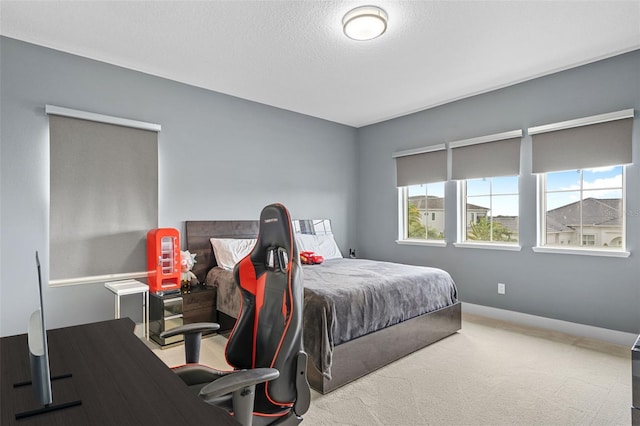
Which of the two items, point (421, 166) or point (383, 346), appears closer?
point (383, 346)

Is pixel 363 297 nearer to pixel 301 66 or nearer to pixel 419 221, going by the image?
pixel 301 66

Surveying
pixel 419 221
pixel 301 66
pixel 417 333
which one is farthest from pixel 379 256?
pixel 301 66

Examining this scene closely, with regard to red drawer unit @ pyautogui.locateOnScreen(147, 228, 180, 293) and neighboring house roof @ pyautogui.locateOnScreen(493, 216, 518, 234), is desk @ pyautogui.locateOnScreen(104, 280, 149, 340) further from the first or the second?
neighboring house roof @ pyautogui.locateOnScreen(493, 216, 518, 234)

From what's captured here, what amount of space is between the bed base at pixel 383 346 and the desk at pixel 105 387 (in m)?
1.47

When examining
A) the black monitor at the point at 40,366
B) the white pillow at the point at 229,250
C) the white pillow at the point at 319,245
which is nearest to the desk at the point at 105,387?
the black monitor at the point at 40,366

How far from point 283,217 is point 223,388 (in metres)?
0.73

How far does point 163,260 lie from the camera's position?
338 centimetres

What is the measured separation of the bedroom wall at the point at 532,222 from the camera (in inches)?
126

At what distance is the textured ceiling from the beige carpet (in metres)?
2.74

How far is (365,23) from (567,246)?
3078 millimetres

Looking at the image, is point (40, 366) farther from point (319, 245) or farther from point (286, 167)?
point (286, 167)

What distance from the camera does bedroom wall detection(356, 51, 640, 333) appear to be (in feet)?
10.5

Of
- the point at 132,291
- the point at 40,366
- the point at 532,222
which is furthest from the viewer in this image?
the point at 532,222

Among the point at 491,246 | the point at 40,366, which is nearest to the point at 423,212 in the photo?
the point at 491,246
